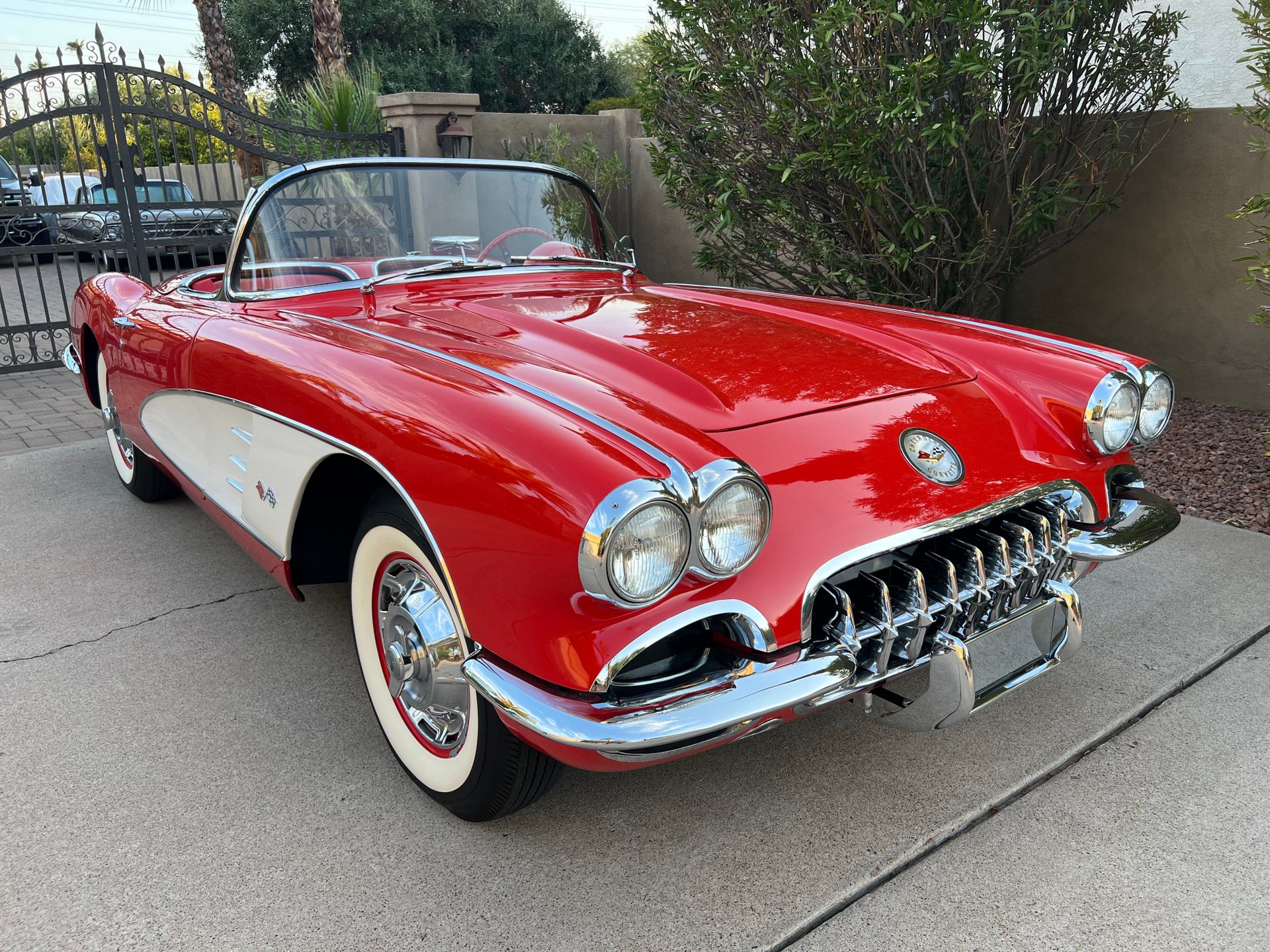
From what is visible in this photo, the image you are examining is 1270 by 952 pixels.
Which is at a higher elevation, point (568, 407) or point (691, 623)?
point (568, 407)

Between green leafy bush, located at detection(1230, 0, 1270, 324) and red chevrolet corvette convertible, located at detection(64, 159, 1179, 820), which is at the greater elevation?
green leafy bush, located at detection(1230, 0, 1270, 324)

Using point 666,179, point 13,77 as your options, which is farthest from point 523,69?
point 666,179

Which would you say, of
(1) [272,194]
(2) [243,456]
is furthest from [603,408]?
(1) [272,194]

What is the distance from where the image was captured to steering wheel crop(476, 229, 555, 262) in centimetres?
312

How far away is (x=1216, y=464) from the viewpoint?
4398mm

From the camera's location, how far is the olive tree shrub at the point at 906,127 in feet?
14.4

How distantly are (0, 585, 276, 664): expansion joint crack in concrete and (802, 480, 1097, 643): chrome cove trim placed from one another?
87.9 inches

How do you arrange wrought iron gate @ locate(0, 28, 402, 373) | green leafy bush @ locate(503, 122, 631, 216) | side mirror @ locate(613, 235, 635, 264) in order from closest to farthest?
1. side mirror @ locate(613, 235, 635, 264)
2. wrought iron gate @ locate(0, 28, 402, 373)
3. green leafy bush @ locate(503, 122, 631, 216)

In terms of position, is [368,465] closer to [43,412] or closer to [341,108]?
[43,412]

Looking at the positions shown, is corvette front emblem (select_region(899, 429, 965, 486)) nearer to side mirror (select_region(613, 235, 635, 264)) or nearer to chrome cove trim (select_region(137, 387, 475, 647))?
chrome cove trim (select_region(137, 387, 475, 647))

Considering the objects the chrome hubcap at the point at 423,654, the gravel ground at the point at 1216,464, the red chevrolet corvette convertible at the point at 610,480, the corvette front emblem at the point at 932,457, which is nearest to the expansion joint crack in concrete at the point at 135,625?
the red chevrolet corvette convertible at the point at 610,480

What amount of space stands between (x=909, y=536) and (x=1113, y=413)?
2.89ft

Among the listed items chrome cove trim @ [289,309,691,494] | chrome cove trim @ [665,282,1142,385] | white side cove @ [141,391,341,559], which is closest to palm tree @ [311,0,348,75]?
white side cove @ [141,391,341,559]

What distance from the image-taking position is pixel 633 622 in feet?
5.37
